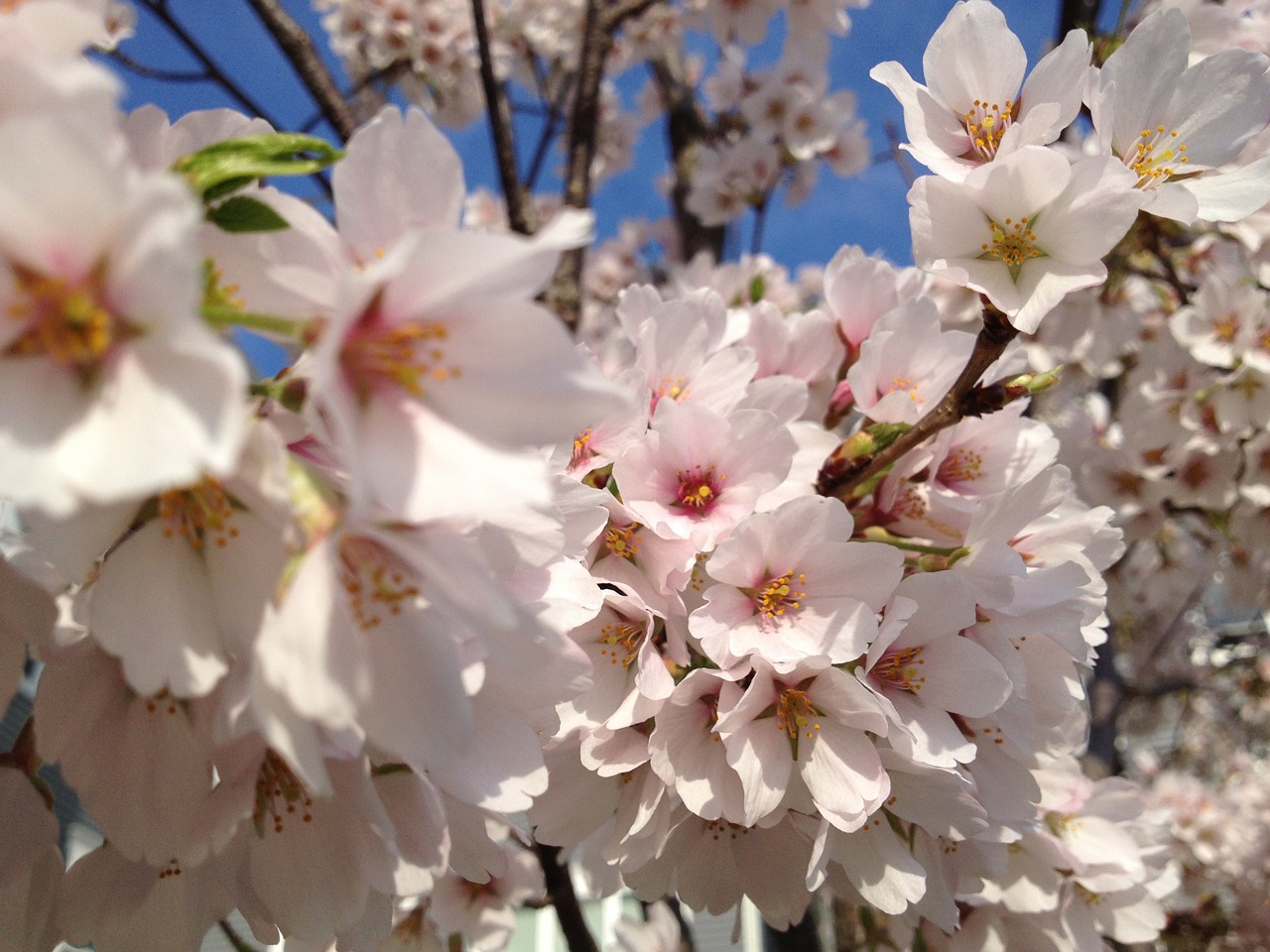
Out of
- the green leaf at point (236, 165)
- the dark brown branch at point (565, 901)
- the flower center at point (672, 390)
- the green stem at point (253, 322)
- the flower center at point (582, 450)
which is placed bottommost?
the dark brown branch at point (565, 901)

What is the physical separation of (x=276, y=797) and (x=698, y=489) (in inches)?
21.7

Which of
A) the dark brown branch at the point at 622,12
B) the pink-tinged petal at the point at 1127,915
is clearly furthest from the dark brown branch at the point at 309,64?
the pink-tinged petal at the point at 1127,915

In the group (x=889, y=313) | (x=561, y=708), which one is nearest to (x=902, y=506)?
(x=889, y=313)

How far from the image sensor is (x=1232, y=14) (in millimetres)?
1673

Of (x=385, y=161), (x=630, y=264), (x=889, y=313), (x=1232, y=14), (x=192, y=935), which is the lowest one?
(x=630, y=264)

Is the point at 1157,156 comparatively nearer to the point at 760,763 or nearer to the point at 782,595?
the point at 782,595

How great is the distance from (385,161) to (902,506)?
76 cm

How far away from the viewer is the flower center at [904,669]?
3.09ft

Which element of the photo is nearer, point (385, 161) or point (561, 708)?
point (385, 161)

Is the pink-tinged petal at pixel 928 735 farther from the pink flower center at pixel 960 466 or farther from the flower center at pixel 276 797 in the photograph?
the flower center at pixel 276 797

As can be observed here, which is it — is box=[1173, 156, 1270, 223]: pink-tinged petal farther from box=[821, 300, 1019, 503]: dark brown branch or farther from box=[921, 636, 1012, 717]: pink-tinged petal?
box=[921, 636, 1012, 717]: pink-tinged petal

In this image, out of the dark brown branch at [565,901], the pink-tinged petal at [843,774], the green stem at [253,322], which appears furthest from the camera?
the dark brown branch at [565,901]

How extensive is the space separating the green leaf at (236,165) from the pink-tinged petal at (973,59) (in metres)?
0.74

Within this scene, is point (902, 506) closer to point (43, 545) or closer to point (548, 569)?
point (548, 569)
